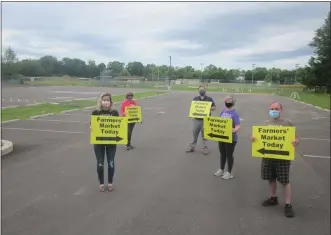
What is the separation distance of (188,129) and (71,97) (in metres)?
15.5

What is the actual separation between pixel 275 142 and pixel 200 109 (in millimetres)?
3689

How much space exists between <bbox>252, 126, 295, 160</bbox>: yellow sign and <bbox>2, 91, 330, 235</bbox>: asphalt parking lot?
797 millimetres

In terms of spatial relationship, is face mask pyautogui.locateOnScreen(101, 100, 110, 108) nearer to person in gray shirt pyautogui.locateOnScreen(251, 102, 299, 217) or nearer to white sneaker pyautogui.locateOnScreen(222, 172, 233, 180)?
person in gray shirt pyautogui.locateOnScreen(251, 102, 299, 217)

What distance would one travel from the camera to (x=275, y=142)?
16.0 ft

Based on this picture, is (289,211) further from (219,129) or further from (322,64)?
(322,64)

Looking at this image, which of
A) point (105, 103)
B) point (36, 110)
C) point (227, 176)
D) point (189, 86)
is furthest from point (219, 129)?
point (36, 110)

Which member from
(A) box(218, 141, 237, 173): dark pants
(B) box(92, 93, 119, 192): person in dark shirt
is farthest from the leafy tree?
(B) box(92, 93, 119, 192): person in dark shirt

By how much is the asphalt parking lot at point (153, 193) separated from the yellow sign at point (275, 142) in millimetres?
797

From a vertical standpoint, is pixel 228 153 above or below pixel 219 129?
below

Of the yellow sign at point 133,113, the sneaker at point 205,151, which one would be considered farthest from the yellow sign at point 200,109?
the yellow sign at point 133,113

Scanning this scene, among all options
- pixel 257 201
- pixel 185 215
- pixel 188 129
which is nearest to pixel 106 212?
pixel 185 215

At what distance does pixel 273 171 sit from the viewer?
5.09 meters

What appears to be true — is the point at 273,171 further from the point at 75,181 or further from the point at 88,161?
the point at 88,161

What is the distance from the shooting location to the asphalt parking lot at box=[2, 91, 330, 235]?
4449mm
